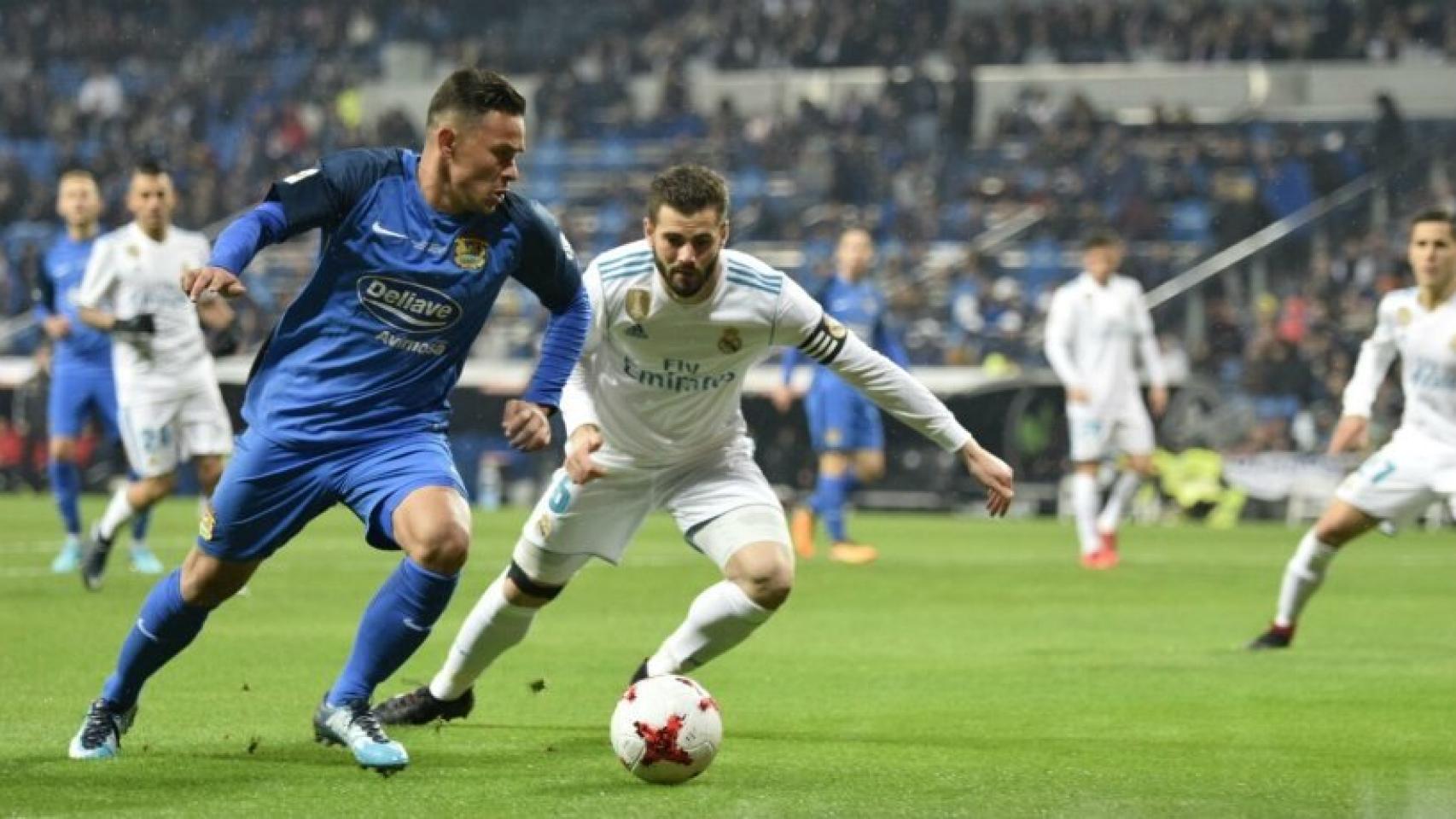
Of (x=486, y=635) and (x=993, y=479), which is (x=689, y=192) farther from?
(x=486, y=635)

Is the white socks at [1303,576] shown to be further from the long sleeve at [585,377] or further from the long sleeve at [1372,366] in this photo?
the long sleeve at [585,377]

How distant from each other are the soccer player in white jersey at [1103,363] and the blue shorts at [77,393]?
720 centimetres

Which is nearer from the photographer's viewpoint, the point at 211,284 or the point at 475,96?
the point at 211,284

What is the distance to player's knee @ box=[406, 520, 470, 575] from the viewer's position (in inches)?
276

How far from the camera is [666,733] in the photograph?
23.2 feet

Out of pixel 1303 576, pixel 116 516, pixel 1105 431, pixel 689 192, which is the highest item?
pixel 689 192

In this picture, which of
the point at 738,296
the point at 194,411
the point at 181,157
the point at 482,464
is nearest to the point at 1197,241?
the point at 482,464

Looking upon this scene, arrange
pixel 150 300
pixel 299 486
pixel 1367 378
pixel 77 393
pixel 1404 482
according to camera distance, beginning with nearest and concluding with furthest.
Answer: pixel 299 486
pixel 1404 482
pixel 1367 378
pixel 150 300
pixel 77 393

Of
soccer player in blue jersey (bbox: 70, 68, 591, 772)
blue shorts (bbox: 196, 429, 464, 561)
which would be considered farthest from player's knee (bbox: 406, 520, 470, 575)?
blue shorts (bbox: 196, 429, 464, 561)

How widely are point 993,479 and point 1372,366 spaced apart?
15.6ft

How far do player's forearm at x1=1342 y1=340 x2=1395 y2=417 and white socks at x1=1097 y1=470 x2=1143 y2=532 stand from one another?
640 centimetres

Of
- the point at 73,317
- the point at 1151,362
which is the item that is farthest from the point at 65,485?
the point at 1151,362

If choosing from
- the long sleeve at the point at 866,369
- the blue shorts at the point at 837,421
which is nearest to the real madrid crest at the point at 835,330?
the long sleeve at the point at 866,369

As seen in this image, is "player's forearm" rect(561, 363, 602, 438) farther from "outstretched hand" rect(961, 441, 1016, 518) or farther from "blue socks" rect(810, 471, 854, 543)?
"blue socks" rect(810, 471, 854, 543)
